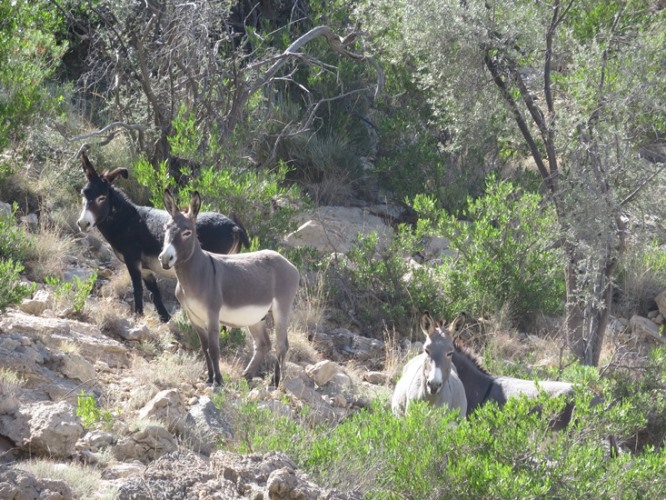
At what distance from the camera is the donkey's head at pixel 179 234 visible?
32.6 feet

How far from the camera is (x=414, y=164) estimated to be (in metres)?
17.2

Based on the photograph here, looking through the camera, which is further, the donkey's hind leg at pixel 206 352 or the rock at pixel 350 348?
the rock at pixel 350 348

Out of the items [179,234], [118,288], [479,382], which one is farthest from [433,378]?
[118,288]

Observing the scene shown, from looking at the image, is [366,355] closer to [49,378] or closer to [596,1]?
[49,378]

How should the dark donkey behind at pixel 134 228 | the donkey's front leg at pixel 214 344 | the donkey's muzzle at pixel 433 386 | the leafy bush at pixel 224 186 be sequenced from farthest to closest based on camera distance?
the leafy bush at pixel 224 186
the dark donkey behind at pixel 134 228
the donkey's front leg at pixel 214 344
the donkey's muzzle at pixel 433 386

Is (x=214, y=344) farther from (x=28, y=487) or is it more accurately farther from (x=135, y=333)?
(x=28, y=487)

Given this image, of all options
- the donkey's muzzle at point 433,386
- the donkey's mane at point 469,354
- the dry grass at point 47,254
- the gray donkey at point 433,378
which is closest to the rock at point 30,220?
the dry grass at point 47,254

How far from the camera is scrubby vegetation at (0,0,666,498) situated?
1162cm

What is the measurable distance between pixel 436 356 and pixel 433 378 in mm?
404

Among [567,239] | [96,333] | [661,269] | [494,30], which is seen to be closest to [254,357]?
[96,333]

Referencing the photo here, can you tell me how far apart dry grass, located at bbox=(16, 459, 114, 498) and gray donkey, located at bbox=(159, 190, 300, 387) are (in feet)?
9.54

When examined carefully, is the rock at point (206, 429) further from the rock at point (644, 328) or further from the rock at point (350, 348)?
the rock at point (644, 328)

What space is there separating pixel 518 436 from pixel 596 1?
331 inches

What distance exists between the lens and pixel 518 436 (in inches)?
310
